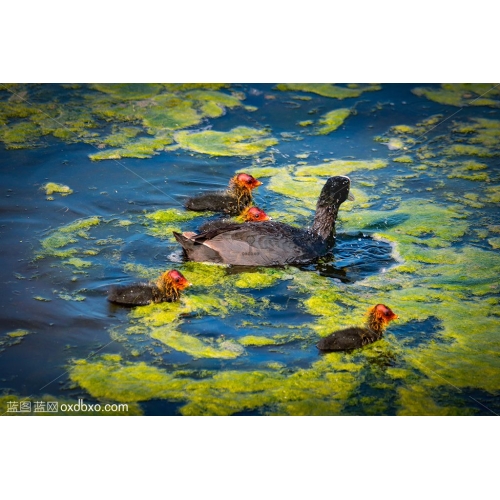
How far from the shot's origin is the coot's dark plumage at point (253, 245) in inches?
348

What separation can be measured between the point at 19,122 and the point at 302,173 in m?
4.07

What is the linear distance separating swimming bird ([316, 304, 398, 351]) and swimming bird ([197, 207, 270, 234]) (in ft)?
7.40

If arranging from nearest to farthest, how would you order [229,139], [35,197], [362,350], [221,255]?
[362,350] → [221,255] → [35,197] → [229,139]

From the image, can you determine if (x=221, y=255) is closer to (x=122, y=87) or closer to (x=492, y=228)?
(x=492, y=228)

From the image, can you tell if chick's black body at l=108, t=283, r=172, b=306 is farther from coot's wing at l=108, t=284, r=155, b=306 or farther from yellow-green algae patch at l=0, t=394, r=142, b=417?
yellow-green algae patch at l=0, t=394, r=142, b=417

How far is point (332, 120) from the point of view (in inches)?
493

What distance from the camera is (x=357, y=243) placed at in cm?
953

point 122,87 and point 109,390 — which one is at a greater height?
point 122,87

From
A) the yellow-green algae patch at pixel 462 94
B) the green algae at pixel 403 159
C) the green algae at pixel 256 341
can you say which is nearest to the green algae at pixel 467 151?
the green algae at pixel 403 159

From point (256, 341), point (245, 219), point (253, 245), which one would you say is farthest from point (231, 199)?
point (256, 341)

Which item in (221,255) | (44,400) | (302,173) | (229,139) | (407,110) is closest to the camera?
(44,400)

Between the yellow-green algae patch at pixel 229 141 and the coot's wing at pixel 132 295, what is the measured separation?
3832 mm

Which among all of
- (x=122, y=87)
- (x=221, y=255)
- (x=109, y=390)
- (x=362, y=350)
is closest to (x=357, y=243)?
(x=221, y=255)

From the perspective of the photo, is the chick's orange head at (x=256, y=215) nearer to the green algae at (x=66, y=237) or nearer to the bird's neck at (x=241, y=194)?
the bird's neck at (x=241, y=194)
